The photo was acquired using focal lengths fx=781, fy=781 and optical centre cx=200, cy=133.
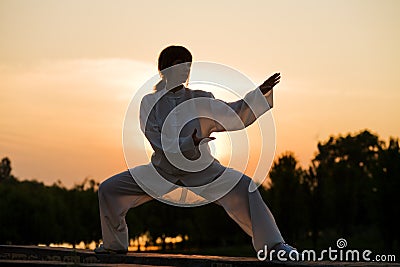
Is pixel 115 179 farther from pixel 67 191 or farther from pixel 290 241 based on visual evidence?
pixel 67 191

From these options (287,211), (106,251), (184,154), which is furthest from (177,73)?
(287,211)

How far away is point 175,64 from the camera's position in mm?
7082

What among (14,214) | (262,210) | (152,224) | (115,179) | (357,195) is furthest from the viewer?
(152,224)

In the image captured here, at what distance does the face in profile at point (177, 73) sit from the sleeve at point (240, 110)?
13.6 inches

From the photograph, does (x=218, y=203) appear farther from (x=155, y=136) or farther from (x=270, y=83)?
(x=270, y=83)

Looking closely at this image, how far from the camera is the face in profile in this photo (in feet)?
23.2

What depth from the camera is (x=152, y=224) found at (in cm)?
3991

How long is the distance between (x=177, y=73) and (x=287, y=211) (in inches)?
942

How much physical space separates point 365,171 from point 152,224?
11053 millimetres

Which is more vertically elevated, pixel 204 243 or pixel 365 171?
pixel 365 171

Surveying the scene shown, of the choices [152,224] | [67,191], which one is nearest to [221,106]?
[152,224]

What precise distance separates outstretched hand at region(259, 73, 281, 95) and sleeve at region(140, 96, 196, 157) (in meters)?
0.77

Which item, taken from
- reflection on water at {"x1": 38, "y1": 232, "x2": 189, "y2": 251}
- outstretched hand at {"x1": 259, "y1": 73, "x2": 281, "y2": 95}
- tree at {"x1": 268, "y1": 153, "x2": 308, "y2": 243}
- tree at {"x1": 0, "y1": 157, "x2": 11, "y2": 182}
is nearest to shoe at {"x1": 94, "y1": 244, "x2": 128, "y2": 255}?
outstretched hand at {"x1": 259, "y1": 73, "x2": 281, "y2": 95}

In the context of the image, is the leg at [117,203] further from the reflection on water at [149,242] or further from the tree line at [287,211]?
the reflection on water at [149,242]
